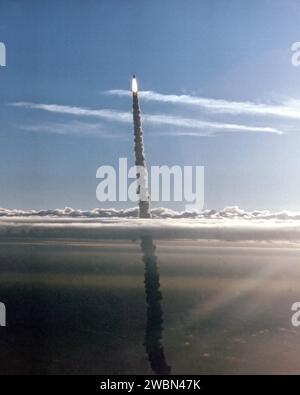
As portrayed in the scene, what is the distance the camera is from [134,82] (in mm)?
19406
